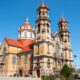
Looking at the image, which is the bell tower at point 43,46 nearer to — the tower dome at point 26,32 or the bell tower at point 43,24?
the bell tower at point 43,24

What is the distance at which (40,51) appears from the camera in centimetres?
6138

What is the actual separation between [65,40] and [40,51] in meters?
15.1

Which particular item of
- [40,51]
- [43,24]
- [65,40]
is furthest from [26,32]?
[40,51]

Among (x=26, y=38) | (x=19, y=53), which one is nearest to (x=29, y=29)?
(x=26, y=38)

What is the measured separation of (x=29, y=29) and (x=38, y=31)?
1829 centimetres

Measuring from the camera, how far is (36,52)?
62.8 metres

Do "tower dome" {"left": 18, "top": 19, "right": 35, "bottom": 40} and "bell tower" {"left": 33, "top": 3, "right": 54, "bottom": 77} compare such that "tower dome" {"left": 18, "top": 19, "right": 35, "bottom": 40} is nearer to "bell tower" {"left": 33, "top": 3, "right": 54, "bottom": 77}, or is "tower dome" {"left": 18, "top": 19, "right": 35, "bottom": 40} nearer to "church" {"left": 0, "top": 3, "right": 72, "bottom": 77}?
"church" {"left": 0, "top": 3, "right": 72, "bottom": 77}

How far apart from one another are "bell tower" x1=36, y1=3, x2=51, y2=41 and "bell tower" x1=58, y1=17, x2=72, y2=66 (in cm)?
1052

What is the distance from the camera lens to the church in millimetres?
61688

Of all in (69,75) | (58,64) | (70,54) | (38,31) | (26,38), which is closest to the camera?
(69,75)

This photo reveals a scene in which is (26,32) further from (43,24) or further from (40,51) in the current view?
(40,51)

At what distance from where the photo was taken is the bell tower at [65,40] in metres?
72.7

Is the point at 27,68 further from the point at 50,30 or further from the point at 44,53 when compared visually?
the point at 50,30

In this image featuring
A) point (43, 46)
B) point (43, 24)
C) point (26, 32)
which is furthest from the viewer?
point (26, 32)
